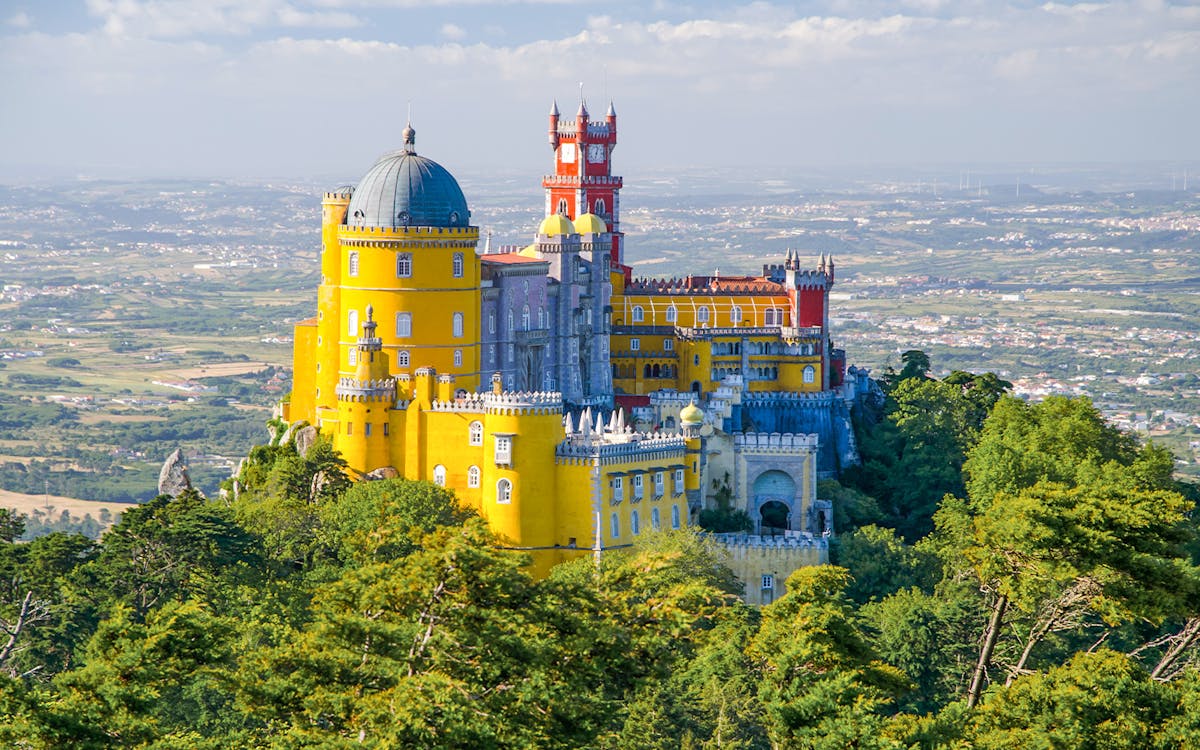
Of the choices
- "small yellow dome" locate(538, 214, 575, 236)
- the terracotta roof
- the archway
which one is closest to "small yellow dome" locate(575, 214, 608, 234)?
"small yellow dome" locate(538, 214, 575, 236)

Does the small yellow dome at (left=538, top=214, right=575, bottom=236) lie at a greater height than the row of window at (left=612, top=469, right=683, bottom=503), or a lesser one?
greater

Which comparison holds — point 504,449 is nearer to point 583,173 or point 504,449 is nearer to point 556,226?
point 556,226

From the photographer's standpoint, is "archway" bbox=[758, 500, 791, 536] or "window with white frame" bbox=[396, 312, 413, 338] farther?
"archway" bbox=[758, 500, 791, 536]

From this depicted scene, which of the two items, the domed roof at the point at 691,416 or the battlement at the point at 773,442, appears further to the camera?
the battlement at the point at 773,442

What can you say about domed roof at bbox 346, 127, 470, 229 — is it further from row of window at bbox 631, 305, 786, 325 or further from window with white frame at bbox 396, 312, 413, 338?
row of window at bbox 631, 305, 786, 325

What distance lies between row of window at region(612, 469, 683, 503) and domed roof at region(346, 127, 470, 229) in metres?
15.6

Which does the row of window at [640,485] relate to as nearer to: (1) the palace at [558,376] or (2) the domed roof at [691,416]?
(1) the palace at [558,376]

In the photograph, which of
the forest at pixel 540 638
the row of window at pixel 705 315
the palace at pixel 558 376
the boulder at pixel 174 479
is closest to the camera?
the forest at pixel 540 638

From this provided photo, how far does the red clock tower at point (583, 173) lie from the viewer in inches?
4865

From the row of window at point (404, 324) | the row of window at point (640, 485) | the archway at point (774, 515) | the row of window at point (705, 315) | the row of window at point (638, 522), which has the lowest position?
the archway at point (774, 515)

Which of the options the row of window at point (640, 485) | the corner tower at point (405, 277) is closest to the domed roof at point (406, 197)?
the corner tower at point (405, 277)

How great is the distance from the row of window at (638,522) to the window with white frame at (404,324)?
14.3 meters

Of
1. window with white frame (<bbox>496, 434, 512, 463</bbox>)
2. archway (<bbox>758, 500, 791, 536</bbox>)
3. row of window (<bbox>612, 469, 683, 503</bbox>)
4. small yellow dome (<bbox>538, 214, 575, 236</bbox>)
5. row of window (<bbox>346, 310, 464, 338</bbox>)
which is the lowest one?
archway (<bbox>758, 500, 791, 536</bbox>)

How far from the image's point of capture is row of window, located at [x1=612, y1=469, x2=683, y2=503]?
88438 millimetres
